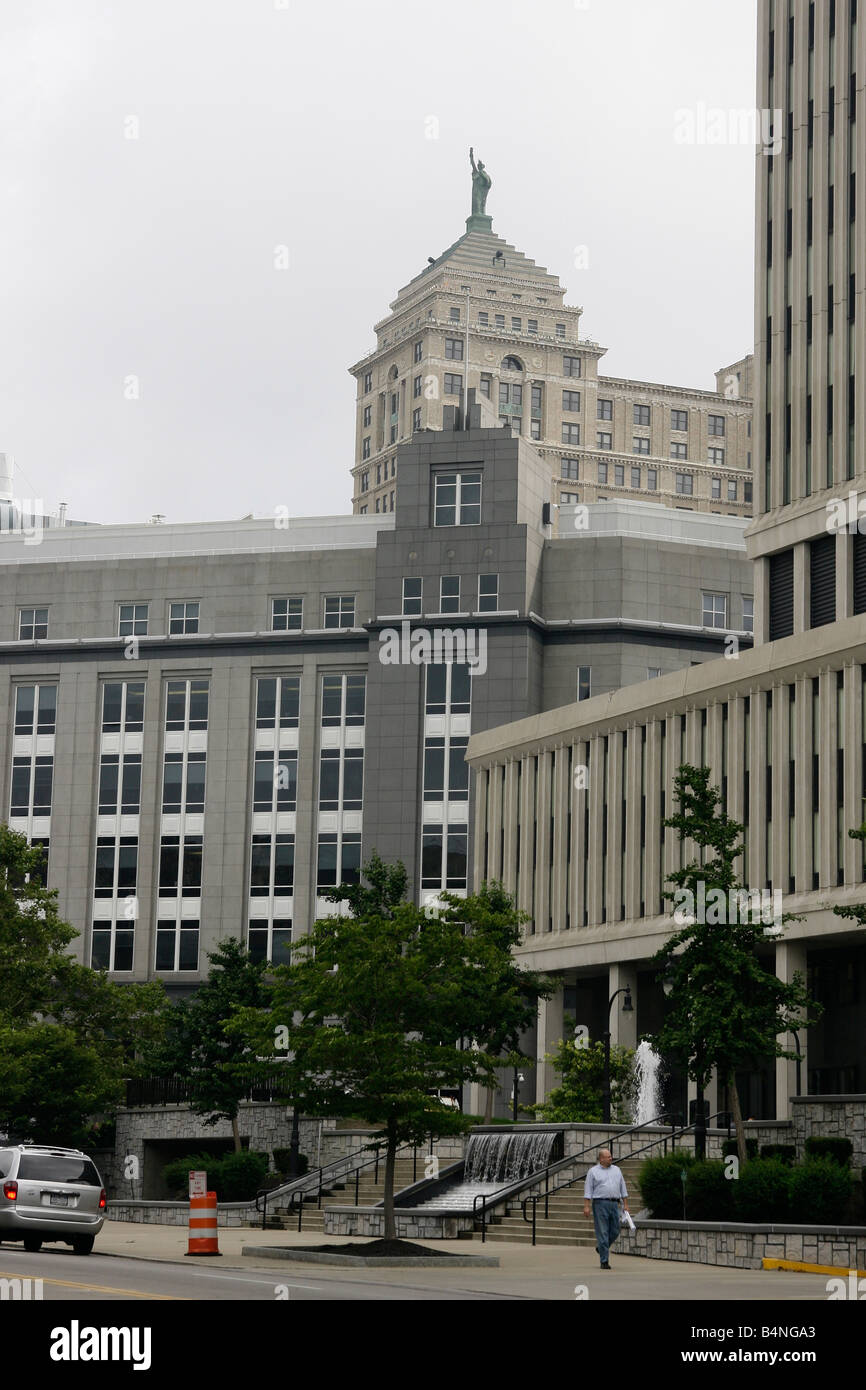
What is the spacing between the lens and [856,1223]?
31.3 metres

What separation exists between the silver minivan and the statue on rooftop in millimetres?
153909

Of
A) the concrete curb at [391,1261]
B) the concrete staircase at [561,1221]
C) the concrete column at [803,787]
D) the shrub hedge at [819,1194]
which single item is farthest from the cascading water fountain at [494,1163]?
the concrete column at [803,787]

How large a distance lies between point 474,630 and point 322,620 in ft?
27.1

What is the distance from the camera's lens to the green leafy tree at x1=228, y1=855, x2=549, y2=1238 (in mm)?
30672

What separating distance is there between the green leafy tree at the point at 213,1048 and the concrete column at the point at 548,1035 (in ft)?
38.5

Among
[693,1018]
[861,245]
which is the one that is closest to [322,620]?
[861,245]

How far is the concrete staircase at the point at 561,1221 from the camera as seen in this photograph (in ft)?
115

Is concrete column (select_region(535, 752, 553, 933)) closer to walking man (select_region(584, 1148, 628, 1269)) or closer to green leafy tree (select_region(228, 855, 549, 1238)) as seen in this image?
green leafy tree (select_region(228, 855, 549, 1238))

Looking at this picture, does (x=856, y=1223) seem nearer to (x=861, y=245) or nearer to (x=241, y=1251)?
(x=241, y=1251)

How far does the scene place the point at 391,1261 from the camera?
1116 inches

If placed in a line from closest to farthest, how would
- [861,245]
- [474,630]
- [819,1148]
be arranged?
[819,1148]
[861,245]
[474,630]

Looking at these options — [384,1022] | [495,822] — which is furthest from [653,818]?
[384,1022]

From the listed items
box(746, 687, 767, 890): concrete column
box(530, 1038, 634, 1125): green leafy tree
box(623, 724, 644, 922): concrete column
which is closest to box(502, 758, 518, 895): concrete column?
box(623, 724, 644, 922): concrete column

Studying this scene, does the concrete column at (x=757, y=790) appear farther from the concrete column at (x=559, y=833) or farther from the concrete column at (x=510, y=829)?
the concrete column at (x=510, y=829)
